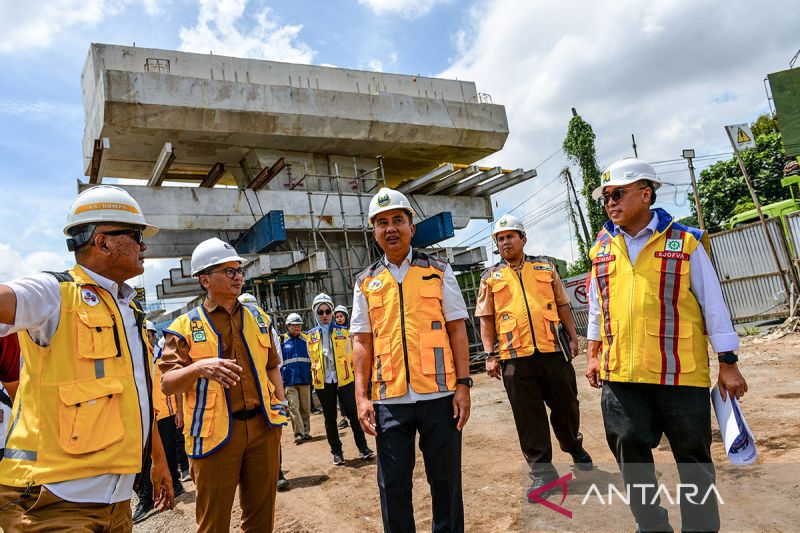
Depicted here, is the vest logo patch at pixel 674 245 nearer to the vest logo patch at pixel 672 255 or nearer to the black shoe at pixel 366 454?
the vest logo patch at pixel 672 255

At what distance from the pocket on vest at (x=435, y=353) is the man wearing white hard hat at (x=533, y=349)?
5.07 feet

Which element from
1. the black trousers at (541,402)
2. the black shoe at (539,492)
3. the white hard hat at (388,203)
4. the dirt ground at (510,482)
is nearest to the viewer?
the white hard hat at (388,203)

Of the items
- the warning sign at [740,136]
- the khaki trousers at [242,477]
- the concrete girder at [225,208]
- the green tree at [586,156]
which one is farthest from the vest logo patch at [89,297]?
the green tree at [586,156]

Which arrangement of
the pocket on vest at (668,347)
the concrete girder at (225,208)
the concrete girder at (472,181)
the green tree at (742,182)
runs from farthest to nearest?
the green tree at (742,182)
the concrete girder at (472,181)
the concrete girder at (225,208)
the pocket on vest at (668,347)

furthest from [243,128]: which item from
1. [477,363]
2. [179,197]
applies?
[477,363]

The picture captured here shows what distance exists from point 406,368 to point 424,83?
67.3 ft

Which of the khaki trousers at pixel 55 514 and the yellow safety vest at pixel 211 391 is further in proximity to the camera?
the yellow safety vest at pixel 211 391

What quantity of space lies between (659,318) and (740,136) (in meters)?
10.9

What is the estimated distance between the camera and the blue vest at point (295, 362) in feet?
29.1

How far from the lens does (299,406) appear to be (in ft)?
29.7

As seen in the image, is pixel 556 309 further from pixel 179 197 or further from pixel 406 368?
pixel 179 197

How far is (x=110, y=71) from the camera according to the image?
48.1ft

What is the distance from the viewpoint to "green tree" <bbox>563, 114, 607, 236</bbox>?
2781cm

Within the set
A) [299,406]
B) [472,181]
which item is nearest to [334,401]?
[299,406]
